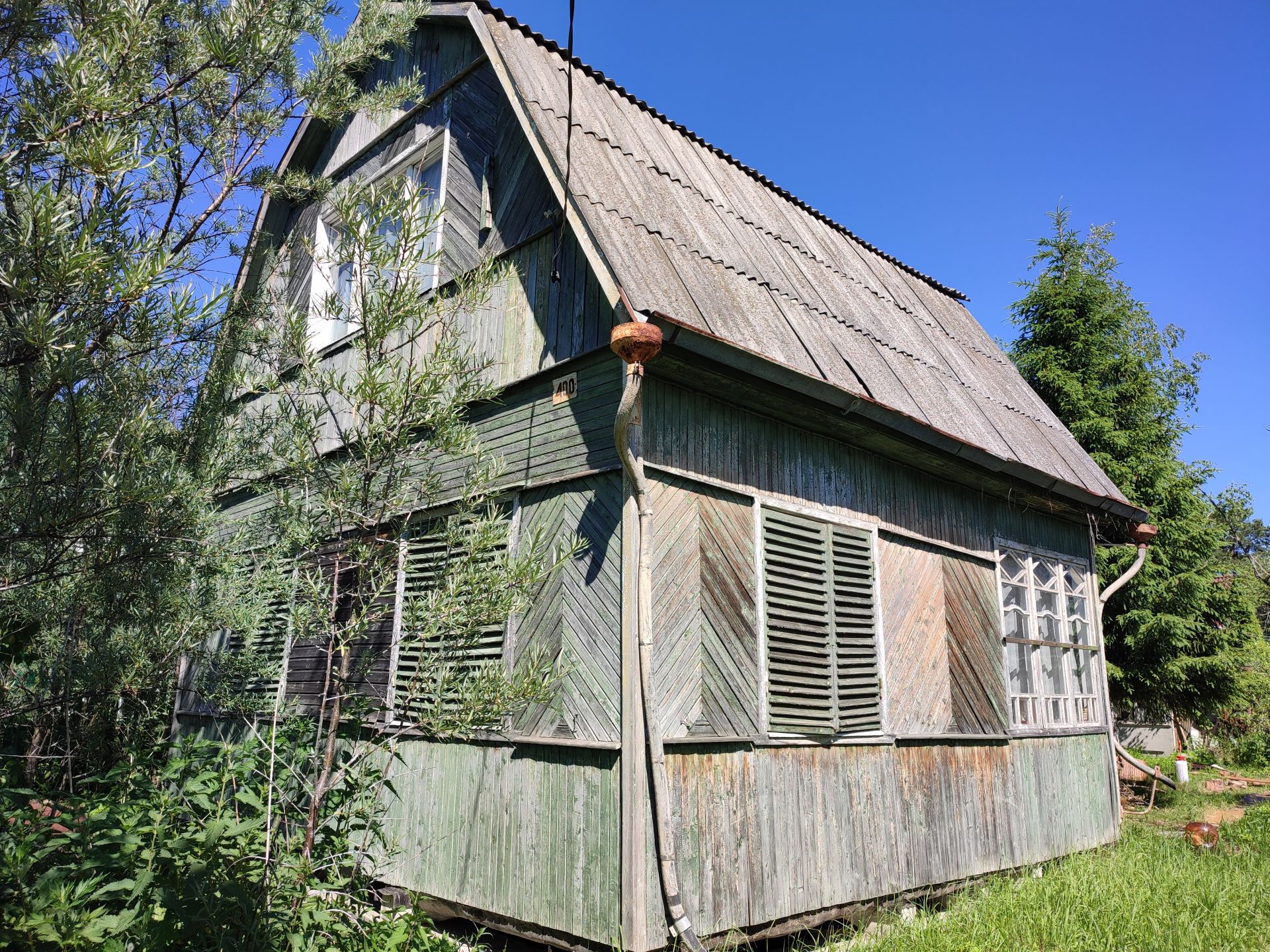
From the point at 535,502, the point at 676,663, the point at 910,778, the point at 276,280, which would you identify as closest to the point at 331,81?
the point at 535,502

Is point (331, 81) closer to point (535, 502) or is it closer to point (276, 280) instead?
point (535, 502)

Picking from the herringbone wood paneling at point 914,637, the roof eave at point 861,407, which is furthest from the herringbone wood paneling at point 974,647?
the roof eave at point 861,407

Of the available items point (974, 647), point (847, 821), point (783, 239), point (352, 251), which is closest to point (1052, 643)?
point (974, 647)

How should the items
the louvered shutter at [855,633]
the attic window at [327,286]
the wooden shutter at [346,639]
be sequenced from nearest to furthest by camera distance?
the wooden shutter at [346,639] < the louvered shutter at [855,633] < the attic window at [327,286]

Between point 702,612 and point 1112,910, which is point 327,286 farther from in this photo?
point 1112,910

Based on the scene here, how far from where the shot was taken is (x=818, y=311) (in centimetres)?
766

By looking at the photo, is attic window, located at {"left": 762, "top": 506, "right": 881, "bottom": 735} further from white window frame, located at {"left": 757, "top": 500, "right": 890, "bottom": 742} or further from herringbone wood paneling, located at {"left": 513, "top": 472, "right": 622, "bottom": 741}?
herringbone wood paneling, located at {"left": 513, "top": 472, "right": 622, "bottom": 741}

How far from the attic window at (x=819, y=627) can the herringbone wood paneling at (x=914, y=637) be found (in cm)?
24

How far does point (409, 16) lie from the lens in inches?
278

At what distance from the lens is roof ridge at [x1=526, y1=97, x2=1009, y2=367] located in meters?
7.12

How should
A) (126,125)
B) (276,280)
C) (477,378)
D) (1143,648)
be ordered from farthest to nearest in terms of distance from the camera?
(1143,648) → (276,280) → (477,378) → (126,125)

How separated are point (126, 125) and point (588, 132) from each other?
371 centimetres

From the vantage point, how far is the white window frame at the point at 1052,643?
8977mm

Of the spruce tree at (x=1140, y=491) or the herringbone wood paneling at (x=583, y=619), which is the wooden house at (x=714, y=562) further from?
the spruce tree at (x=1140, y=491)
